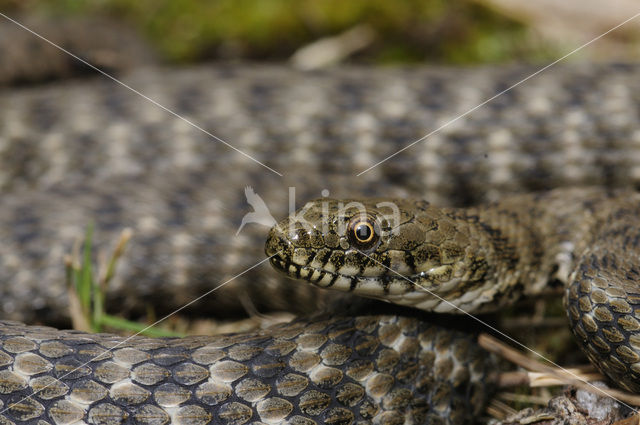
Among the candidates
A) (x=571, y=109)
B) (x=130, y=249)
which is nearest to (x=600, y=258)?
(x=571, y=109)

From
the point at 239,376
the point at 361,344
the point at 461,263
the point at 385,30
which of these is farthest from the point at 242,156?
the point at 239,376

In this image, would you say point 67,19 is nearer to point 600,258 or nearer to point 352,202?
point 352,202

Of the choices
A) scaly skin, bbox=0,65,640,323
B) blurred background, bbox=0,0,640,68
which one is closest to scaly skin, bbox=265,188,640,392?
scaly skin, bbox=0,65,640,323

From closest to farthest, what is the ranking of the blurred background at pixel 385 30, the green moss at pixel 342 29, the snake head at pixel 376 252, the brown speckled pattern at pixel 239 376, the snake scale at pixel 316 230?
1. the brown speckled pattern at pixel 239 376
2. the snake scale at pixel 316 230
3. the snake head at pixel 376 252
4. the blurred background at pixel 385 30
5. the green moss at pixel 342 29

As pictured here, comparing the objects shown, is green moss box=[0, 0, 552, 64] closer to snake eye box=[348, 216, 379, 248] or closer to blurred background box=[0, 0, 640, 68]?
blurred background box=[0, 0, 640, 68]

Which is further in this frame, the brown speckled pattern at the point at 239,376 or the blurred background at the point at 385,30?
the blurred background at the point at 385,30

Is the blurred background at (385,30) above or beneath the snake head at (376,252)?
above

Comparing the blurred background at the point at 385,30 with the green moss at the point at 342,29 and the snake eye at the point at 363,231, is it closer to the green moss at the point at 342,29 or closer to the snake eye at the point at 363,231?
the green moss at the point at 342,29

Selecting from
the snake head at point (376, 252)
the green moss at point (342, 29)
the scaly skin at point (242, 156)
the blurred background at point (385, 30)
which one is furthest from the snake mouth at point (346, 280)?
the green moss at point (342, 29)
